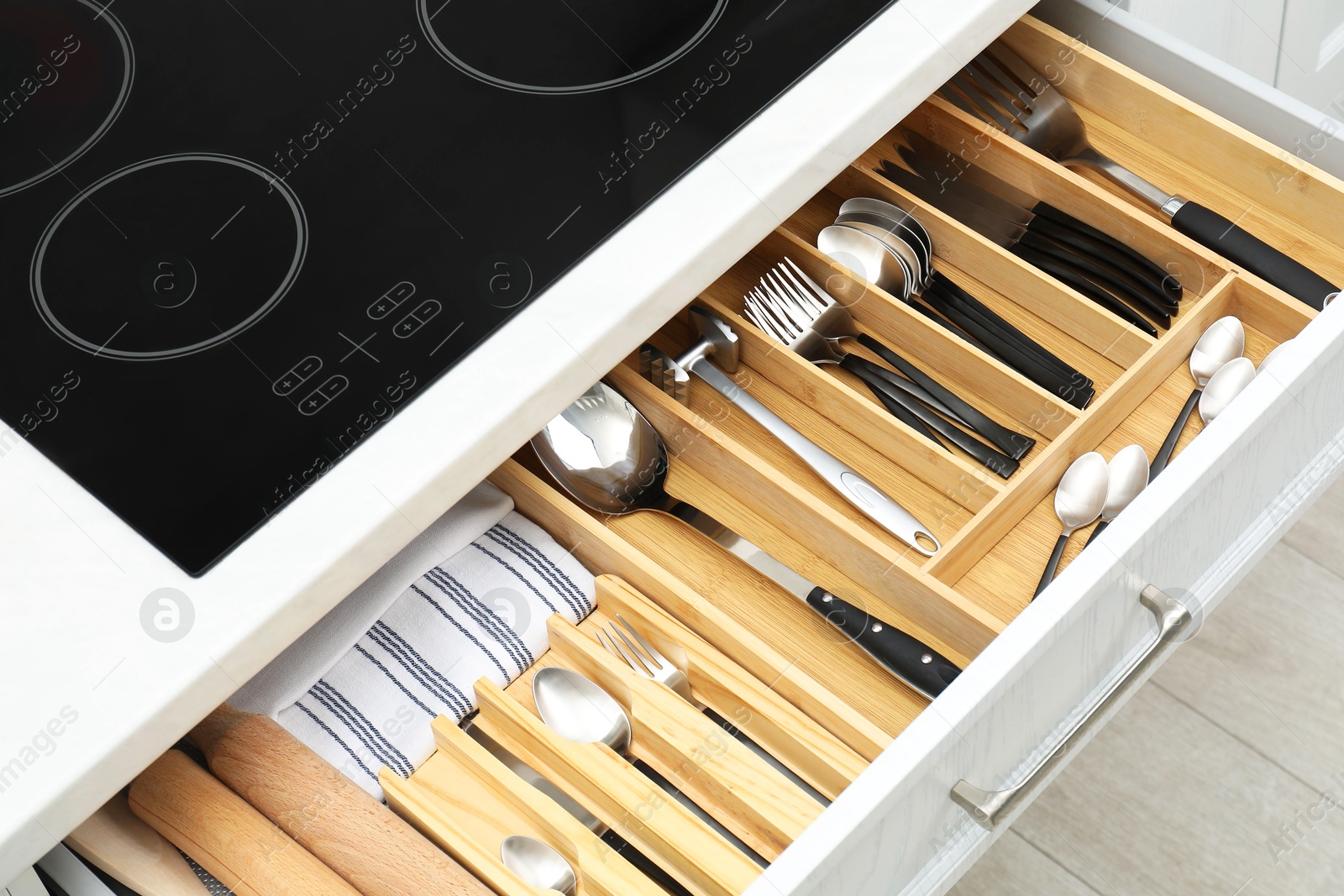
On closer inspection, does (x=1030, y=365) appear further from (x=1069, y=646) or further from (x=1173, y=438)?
(x=1069, y=646)

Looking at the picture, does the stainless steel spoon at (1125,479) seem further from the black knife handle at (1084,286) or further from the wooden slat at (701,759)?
the wooden slat at (701,759)

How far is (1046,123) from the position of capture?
101 centimetres

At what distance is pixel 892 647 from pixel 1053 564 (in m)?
0.14

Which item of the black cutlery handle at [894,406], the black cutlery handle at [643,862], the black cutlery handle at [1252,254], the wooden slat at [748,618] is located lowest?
the black cutlery handle at [643,862]

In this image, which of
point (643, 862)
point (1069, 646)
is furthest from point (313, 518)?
point (1069, 646)

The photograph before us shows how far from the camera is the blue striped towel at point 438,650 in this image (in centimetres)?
82

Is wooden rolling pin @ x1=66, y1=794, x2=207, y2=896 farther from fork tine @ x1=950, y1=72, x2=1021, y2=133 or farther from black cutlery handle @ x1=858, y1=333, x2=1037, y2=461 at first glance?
fork tine @ x1=950, y1=72, x2=1021, y2=133

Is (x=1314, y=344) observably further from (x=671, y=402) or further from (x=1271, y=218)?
(x=671, y=402)

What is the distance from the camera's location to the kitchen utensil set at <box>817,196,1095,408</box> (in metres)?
0.94

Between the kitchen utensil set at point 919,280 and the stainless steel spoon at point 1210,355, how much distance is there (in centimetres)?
8

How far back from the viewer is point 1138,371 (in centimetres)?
88

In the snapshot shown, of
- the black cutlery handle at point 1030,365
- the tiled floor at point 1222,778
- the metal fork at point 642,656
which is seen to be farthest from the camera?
the tiled floor at point 1222,778

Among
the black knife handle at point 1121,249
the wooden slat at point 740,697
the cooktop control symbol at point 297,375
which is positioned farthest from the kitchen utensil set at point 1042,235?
the cooktop control symbol at point 297,375

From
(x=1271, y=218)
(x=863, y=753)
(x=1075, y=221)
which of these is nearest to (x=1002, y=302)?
(x=1075, y=221)
